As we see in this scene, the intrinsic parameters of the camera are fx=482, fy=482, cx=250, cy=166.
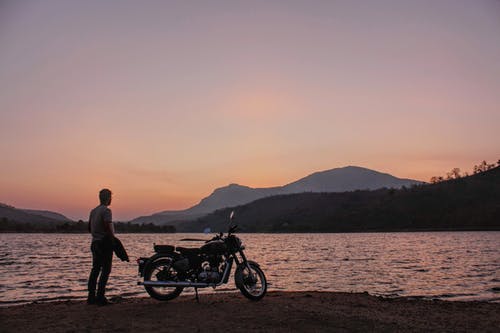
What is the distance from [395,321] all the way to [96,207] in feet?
22.5

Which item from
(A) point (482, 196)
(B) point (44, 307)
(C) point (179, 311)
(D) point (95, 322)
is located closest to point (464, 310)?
(C) point (179, 311)

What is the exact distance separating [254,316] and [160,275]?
2780 millimetres

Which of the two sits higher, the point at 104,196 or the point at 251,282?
the point at 104,196

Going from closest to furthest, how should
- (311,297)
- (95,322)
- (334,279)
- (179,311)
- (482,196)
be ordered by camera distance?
(95,322) → (179,311) → (311,297) → (334,279) → (482,196)

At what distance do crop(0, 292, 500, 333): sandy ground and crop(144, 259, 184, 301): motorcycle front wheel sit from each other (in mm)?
Result: 187

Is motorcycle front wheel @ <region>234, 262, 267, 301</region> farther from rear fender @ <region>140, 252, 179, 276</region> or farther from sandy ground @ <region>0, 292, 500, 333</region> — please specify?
rear fender @ <region>140, 252, 179, 276</region>

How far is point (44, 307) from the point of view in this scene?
11094mm

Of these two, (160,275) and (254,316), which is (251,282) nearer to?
(254,316)

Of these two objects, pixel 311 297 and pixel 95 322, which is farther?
pixel 311 297

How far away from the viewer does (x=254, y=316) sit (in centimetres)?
934

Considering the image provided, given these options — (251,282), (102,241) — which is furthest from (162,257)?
(251,282)

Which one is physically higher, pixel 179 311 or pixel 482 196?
pixel 482 196

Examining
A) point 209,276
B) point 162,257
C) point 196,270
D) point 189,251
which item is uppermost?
point 189,251

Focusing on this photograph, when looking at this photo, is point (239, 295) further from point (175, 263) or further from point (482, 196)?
point (482, 196)
